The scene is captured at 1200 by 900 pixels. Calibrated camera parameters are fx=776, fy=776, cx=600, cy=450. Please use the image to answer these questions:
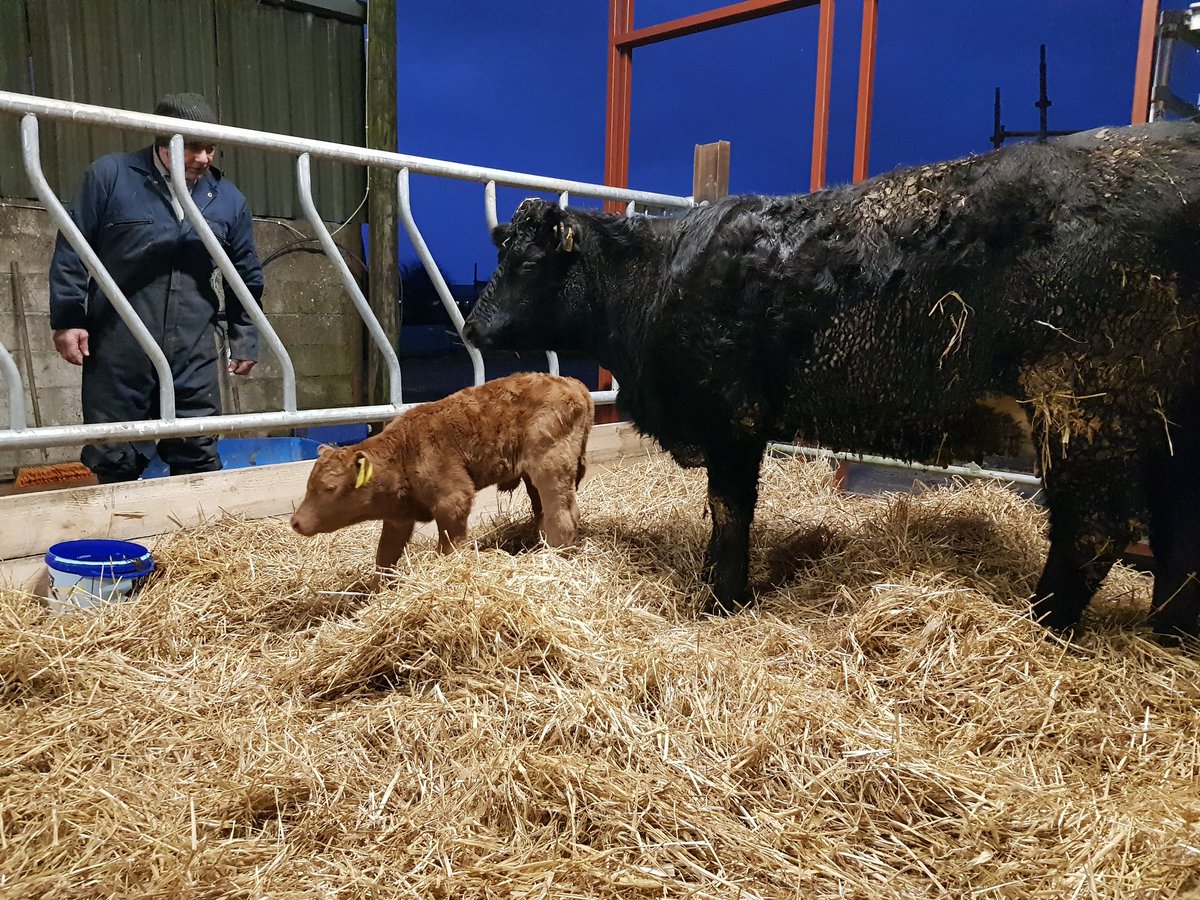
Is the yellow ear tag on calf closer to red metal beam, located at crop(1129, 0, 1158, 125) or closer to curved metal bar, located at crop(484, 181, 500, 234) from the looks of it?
curved metal bar, located at crop(484, 181, 500, 234)

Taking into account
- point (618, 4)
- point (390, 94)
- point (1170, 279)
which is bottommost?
point (1170, 279)

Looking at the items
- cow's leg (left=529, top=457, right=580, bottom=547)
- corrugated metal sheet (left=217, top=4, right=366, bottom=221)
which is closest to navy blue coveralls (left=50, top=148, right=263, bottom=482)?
cow's leg (left=529, top=457, right=580, bottom=547)

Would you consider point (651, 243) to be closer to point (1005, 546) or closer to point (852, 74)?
point (1005, 546)

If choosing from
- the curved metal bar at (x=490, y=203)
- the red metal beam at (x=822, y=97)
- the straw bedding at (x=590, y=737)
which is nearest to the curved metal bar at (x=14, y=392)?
the straw bedding at (x=590, y=737)

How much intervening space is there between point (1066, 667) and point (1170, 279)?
124 cm

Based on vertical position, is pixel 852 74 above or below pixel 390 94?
below

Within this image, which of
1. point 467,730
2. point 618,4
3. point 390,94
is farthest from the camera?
point 390,94

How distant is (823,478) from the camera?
16.3ft

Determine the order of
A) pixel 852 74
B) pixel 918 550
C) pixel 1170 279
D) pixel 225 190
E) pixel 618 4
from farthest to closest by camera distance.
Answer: pixel 618 4 < pixel 852 74 < pixel 225 190 < pixel 918 550 < pixel 1170 279

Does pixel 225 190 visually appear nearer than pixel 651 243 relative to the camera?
No

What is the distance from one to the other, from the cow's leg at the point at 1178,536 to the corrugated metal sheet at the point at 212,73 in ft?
22.8

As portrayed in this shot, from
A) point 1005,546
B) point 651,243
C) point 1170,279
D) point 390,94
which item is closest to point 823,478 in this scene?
point 1005,546

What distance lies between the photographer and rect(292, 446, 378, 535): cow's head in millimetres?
3096

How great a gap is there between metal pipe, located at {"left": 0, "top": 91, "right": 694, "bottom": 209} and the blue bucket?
166 centimetres
